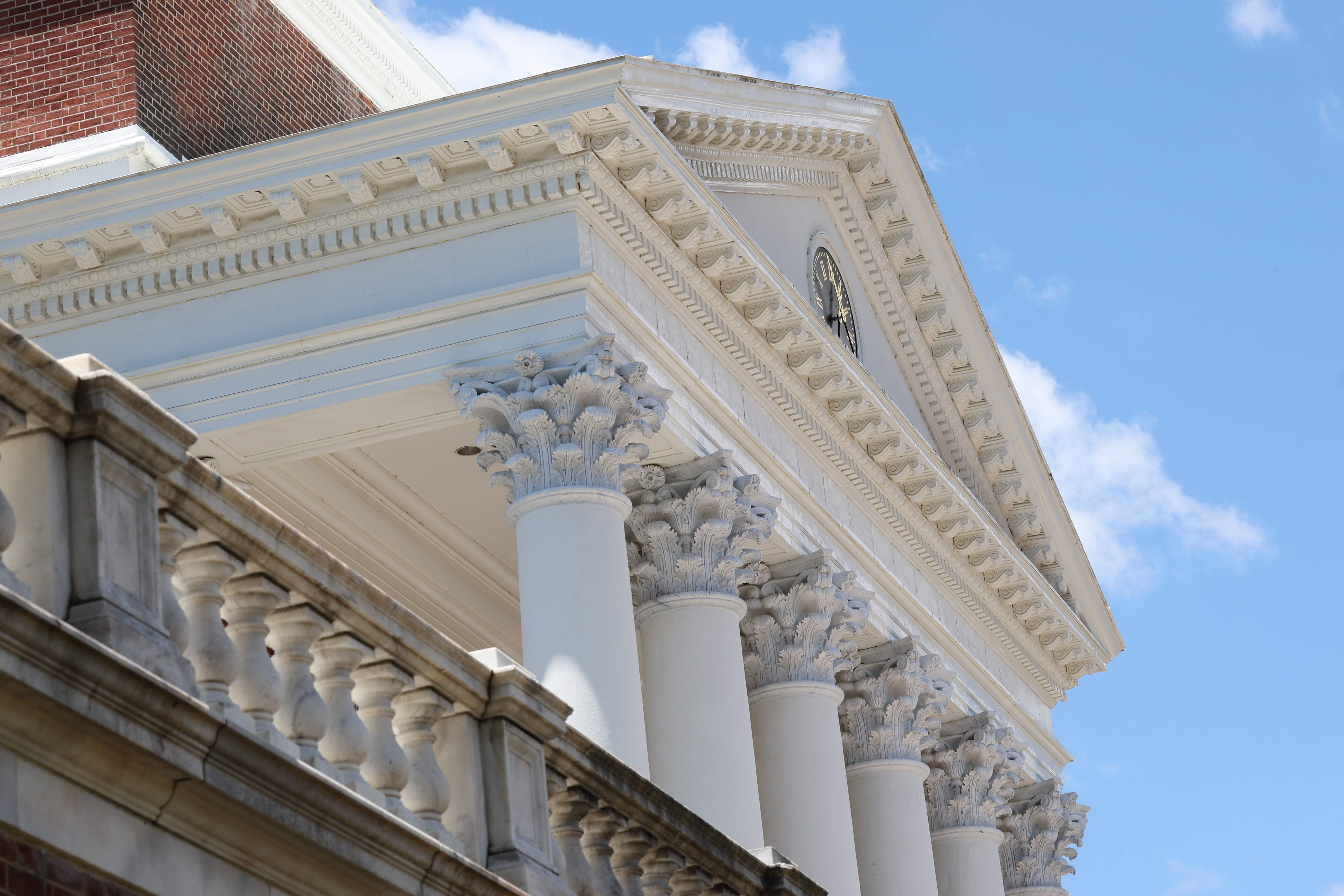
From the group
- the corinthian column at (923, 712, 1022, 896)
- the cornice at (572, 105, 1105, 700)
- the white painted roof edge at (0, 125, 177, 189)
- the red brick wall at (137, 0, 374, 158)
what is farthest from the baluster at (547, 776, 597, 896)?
the corinthian column at (923, 712, 1022, 896)

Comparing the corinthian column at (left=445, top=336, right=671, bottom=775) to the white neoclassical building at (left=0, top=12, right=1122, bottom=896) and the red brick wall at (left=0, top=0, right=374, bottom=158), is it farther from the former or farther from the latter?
the red brick wall at (left=0, top=0, right=374, bottom=158)

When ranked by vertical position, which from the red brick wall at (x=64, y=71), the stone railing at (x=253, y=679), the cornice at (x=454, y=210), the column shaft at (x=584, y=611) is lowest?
the stone railing at (x=253, y=679)

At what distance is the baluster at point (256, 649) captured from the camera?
7.79 metres

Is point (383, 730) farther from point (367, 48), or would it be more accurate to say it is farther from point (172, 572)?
point (367, 48)

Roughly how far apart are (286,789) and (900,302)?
68.4 ft

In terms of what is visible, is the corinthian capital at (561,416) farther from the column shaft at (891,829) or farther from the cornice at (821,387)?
the column shaft at (891,829)

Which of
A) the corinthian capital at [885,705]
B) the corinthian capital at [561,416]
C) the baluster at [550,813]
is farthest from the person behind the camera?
the corinthian capital at [885,705]

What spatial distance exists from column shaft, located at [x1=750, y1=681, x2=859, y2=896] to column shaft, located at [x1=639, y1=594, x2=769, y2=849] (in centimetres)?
155

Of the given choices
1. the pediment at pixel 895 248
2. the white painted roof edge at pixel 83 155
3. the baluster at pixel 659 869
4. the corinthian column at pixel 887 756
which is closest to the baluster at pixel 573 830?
the baluster at pixel 659 869

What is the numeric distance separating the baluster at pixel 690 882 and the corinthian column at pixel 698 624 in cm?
864

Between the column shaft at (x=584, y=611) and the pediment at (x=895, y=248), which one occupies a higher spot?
the pediment at (x=895, y=248)

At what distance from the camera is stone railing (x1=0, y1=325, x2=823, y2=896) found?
6812 mm

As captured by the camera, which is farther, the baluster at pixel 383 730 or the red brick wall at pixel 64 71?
the red brick wall at pixel 64 71

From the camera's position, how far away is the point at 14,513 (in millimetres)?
6984
